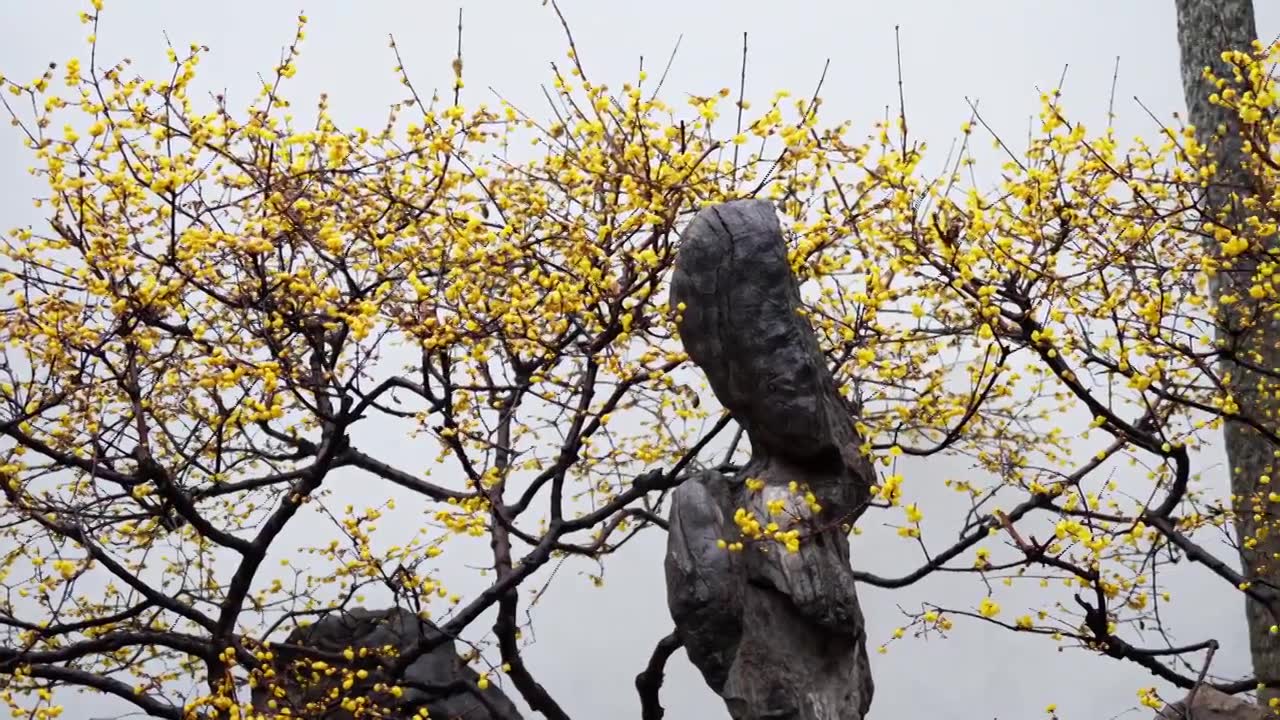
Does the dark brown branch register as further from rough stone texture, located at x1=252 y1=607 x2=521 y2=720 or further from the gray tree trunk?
the gray tree trunk

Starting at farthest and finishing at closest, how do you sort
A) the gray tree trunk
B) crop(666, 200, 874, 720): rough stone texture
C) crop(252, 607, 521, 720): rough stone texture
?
the gray tree trunk
crop(252, 607, 521, 720): rough stone texture
crop(666, 200, 874, 720): rough stone texture

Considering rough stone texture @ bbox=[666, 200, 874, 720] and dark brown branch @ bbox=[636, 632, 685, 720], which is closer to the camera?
rough stone texture @ bbox=[666, 200, 874, 720]

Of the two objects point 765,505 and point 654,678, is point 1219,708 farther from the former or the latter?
point 765,505

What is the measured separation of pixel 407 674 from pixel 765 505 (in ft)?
8.39

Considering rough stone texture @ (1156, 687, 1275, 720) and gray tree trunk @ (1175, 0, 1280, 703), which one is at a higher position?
gray tree trunk @ (1175, 0, 1280, 703)

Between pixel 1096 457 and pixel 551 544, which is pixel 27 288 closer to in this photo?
pixel 551 544

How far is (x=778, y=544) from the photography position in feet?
Answer: 11.9

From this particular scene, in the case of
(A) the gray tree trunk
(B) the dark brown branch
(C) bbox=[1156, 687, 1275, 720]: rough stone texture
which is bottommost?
(C) bbox=[1156, 687, 1275, 720]: rough stone texture

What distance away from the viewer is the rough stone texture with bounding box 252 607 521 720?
201 inches

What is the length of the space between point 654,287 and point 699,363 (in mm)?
772

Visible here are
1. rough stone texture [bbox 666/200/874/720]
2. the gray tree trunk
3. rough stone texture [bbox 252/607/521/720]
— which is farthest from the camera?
the gray tree trunk

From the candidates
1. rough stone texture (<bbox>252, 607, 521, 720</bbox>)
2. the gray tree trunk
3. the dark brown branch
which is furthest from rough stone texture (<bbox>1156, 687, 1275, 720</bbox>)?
rough stone texture (<bbox>252, 607, 521, 720</bbox>)

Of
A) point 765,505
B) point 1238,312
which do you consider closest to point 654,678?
point 765,505

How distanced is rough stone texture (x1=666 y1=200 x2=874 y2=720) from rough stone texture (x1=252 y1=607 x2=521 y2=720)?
1666 millimetres
